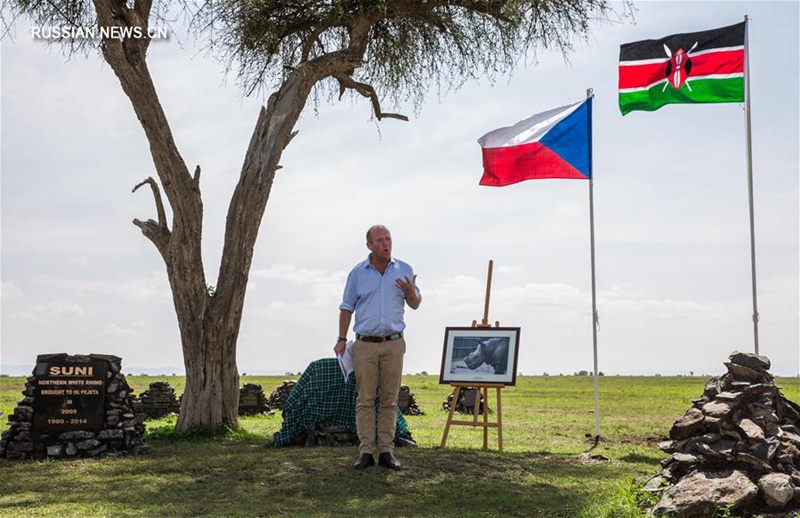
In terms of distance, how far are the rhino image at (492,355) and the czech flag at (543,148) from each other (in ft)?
9.65

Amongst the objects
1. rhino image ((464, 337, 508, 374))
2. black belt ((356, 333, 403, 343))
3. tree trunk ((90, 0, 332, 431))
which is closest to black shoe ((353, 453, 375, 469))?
black belt ((356, 333, 403, 343))

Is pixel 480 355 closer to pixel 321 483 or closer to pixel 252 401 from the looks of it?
pixel 321 483

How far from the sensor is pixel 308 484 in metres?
8.69

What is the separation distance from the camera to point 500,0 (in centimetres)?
1519

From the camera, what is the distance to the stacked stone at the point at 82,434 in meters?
11.1

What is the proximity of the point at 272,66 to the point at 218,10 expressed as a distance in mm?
1566

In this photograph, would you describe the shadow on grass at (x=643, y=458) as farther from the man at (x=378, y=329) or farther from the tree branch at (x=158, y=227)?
the tree branch at (x=158, y=227)

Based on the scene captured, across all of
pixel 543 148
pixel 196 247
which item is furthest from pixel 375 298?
pixel 196 247

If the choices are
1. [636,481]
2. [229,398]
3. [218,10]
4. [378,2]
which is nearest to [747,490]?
[636,481]

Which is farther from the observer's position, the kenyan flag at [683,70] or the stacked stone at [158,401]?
the stacked stone at [158,401]

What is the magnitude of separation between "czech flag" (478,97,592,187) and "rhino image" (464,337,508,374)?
116 inches

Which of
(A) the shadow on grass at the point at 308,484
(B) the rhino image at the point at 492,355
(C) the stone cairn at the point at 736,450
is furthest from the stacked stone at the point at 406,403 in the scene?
(C) the stone cairn at the point at 736,450

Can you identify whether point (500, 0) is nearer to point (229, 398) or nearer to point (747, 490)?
point (229, 398)

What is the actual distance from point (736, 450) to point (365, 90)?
410 inches
